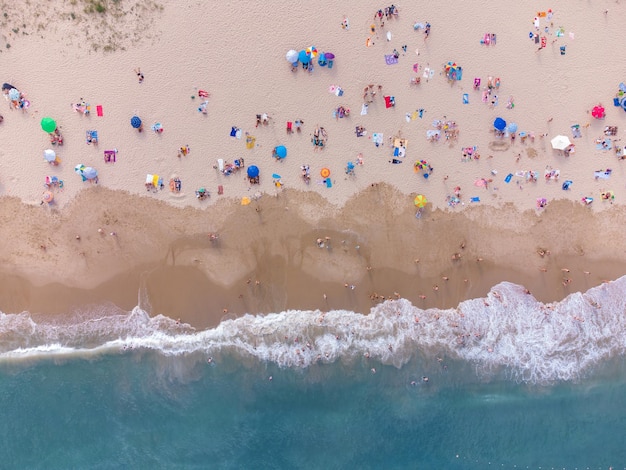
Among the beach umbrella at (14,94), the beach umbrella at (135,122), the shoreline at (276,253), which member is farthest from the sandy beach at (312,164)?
the beach umbrella at (14,94)

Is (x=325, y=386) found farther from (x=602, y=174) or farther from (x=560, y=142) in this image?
(x=602, y=174)

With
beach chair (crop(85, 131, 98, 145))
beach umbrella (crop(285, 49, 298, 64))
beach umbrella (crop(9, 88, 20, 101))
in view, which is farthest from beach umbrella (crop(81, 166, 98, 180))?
beach umbrella (crop(285, 49, 298, 64))

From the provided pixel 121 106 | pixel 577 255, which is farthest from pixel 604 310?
pixel 121 106

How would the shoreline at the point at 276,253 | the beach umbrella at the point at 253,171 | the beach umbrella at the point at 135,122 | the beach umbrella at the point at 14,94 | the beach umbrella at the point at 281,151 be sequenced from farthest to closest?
the shoreline at the point at 276,253 < the beach umbrella at the point at 281,151 < the beach umbrella at the point at 253,171 < the beach umbrella at the point at 135,122 < the beach umbrella at the point at 14,94

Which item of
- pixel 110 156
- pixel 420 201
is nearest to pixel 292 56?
pixel 420 201

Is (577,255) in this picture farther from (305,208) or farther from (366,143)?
(305,208)

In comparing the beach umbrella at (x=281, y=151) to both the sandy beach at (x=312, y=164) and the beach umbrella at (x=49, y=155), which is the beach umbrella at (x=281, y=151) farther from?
the beach umbrella at (x=49, y=155)

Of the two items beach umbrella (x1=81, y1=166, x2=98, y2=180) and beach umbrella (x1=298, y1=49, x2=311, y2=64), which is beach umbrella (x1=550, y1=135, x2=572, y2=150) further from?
beach umbrella (x1=81, y1=166, x2=98, y2=180)
